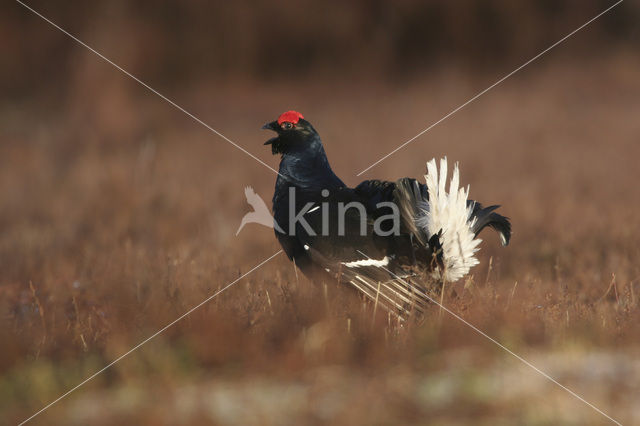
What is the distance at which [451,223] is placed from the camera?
3689 mm

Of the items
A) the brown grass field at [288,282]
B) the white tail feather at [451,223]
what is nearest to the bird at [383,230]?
the white tail feather at [451,223]

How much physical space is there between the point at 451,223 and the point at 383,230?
435 millimetres

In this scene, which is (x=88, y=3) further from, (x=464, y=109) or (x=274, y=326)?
(x=274, y=326)

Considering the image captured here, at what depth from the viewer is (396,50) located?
12.3 meters

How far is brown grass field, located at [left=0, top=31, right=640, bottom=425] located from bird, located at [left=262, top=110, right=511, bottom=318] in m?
0.17

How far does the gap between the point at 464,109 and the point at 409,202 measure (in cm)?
756

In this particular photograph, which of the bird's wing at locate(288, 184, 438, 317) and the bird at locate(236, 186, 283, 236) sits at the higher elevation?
the bird at locate(236, 186, 283, 236)

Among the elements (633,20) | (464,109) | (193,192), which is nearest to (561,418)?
(193,192)

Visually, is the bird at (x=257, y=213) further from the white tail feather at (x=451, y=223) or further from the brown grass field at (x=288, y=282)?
the white tail feather at (x=451, y=223)

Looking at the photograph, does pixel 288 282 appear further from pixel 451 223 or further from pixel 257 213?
pixel 257 213

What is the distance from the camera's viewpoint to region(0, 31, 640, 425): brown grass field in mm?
2643

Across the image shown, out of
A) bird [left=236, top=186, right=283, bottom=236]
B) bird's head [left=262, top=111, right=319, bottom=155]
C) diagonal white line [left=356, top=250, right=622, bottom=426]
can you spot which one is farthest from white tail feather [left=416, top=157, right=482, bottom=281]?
bird [left=236, top=186, right=283, bottom=236]

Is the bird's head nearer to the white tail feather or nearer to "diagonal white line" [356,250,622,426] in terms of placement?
the white tail feather

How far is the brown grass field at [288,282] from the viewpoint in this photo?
2.64m
